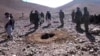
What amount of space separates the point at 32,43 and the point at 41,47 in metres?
1.14

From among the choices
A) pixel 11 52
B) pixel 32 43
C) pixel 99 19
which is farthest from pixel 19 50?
pixel 99 19

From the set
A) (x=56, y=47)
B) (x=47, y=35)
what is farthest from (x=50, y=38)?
(x=56, y=47)

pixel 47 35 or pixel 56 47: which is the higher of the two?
pixel 47 35

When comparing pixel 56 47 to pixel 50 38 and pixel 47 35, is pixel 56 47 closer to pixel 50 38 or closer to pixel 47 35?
pixel 50 38

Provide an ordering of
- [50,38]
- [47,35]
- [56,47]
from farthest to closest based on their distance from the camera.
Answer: [47,35] → [50,38] → [56,47]

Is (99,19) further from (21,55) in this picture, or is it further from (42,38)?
(21,55)

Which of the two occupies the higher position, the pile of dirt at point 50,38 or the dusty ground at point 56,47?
the pile of dirt at point 50,38

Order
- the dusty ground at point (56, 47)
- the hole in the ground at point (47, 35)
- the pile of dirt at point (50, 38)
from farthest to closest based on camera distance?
the hole in the ground at point (47, 35) → the pile of dirt at point (50, 38) → the dusty ground at point (56, 47)

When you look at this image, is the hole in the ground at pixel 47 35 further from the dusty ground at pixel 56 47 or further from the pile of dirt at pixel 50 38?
the dusty ground at pixel 56 47

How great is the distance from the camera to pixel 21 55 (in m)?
11.0

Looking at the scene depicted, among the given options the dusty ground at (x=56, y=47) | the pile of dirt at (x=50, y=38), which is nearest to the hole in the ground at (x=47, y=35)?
the pile of dirt at (x=50, y=38)

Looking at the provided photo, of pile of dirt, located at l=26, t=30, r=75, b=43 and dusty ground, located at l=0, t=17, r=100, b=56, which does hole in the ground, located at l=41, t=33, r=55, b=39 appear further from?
dusty ground, located at l=0, t=17, r=100, b=56

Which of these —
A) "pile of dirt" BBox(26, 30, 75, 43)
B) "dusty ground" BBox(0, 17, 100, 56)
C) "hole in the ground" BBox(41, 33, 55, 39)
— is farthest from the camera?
"hole in the ground" BBox(41, 33, 55, 39)

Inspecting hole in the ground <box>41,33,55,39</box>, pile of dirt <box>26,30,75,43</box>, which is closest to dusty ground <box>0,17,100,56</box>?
pile of dirt <box>26,30,75,43</box>
